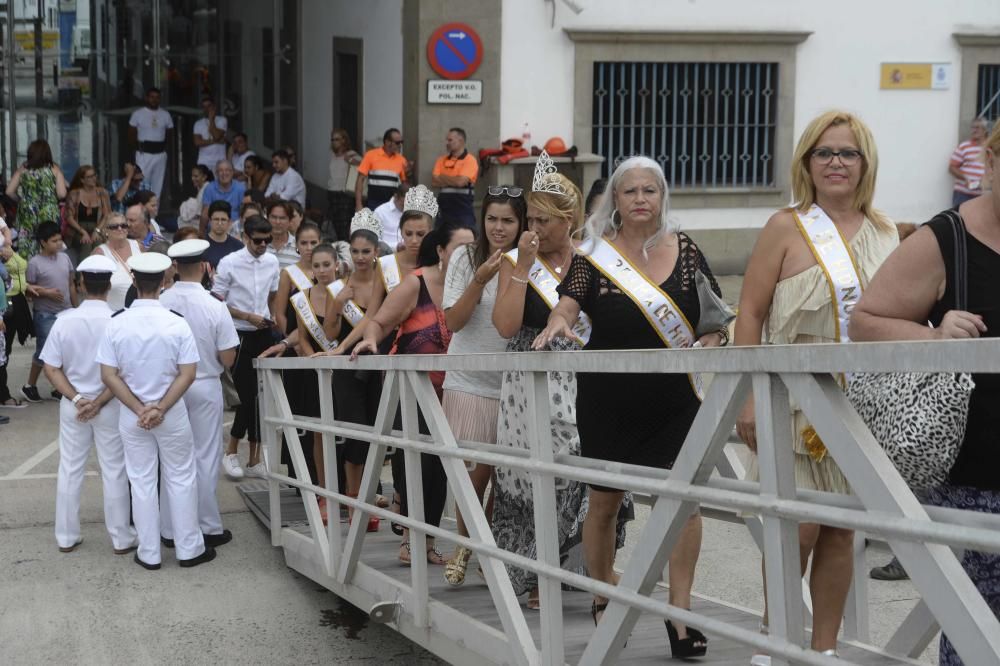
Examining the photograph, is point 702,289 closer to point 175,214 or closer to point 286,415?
point 286,415

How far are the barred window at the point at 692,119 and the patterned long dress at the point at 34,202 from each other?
630cm

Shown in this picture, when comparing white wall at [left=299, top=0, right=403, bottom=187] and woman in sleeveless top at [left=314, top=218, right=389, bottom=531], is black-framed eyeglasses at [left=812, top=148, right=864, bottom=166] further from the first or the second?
white wall at [left=299, top=0, right=403, bottom=187]

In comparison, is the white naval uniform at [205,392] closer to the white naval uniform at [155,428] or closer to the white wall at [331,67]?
the white naval uniform at [155,428]

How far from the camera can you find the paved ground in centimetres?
622

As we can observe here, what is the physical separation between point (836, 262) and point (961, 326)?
1.06 m

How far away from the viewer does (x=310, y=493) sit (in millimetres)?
6816

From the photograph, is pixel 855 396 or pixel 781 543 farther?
pixel 855 396

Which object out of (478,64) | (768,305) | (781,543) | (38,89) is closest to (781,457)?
(781,543)

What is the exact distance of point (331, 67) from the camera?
62.8ft

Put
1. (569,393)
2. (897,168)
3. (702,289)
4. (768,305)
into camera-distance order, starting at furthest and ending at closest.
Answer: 1. (897,168)
2. (569,393)
3. (702,289)
4. (768,305)

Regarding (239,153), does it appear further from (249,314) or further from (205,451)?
(205,451)

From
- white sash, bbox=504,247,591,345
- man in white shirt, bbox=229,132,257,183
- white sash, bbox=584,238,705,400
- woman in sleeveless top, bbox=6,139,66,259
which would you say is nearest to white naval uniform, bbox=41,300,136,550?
white sash, bbox=504,247,591,345

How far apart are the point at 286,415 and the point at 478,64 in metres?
9.87

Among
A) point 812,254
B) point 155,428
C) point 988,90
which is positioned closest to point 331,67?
point 988,90
